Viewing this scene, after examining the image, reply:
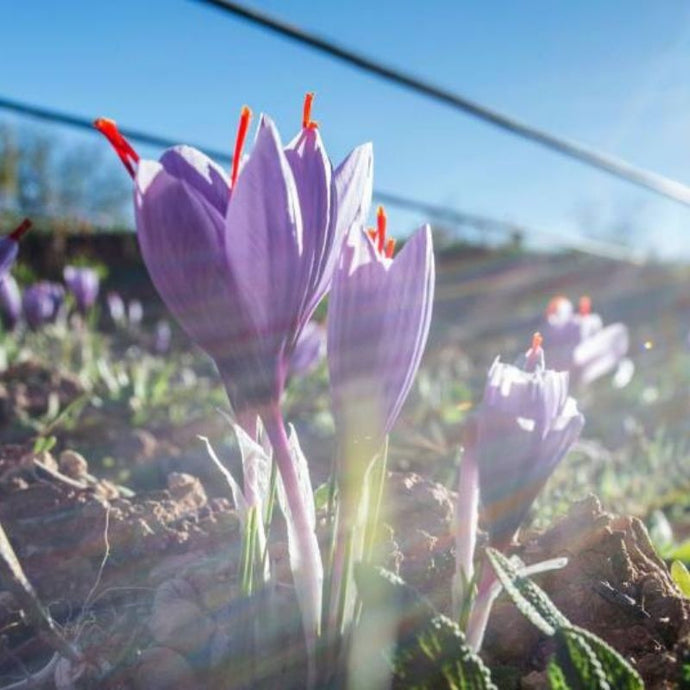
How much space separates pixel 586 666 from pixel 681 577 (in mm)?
304

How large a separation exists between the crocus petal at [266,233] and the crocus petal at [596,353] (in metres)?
1.18

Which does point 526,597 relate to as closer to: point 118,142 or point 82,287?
point 118,142

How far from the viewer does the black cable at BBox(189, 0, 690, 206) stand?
1.67m

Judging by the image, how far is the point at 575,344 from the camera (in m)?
1.57

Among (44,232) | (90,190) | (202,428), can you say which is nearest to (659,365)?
(202,428)

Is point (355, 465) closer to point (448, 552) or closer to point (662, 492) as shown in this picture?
point (448, 552)

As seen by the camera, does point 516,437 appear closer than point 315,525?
Yes

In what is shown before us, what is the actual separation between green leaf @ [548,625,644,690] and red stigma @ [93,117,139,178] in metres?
0.34

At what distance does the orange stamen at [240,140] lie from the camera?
485 millimetres

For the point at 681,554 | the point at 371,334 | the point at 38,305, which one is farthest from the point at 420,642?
the point at 38,305

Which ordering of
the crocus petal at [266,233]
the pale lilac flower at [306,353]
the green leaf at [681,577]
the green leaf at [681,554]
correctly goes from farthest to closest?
1. the pale lilac flower at [306,353]
2. the green leaf at [681,554]
3. the green leaf at [681,577]
4. the crocus petal at [266,233]

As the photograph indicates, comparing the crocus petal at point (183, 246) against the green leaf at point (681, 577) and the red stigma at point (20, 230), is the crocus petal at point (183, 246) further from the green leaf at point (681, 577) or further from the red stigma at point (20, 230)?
the green leaf at point (681, 577)

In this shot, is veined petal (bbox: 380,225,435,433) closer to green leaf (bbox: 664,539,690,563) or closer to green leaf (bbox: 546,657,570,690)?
green leaf (bbox: 546,657,570,690)

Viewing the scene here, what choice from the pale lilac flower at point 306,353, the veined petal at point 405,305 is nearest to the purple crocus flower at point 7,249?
the veined petal at point 405,305
